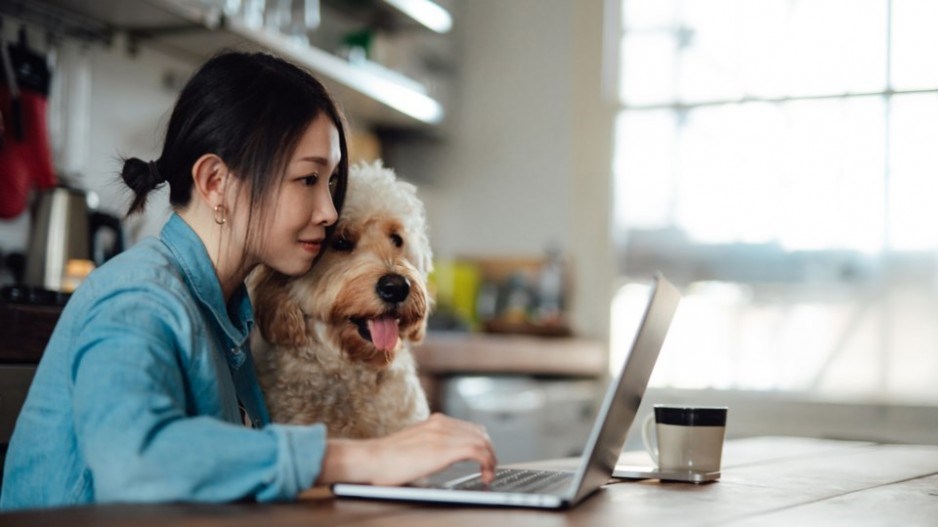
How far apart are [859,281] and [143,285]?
3.57m

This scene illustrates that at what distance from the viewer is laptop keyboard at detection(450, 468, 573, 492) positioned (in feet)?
3.65

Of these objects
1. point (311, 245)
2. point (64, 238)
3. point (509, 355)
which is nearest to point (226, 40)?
point (64, 238)

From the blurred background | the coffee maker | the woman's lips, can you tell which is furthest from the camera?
the blurred background

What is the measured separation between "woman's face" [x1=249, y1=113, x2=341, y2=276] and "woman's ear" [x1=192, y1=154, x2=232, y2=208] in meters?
0.07

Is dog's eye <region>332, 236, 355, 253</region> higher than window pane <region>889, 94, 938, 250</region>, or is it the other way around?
window pane <region>889, 94, 938, 250</region>

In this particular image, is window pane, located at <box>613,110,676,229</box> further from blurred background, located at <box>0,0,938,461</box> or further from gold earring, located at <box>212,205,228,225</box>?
gold earring, located at <box>212,205,228,225</box>

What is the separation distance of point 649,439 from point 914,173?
9.83 feet

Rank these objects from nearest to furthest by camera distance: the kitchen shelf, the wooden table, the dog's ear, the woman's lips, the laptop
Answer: the wooden table < the laptop < the woman's lips < the dog's ear < the kitchen shelf

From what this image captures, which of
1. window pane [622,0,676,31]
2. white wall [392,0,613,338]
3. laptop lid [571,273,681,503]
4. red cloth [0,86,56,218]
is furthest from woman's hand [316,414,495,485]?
window pane [622,0,676,31]

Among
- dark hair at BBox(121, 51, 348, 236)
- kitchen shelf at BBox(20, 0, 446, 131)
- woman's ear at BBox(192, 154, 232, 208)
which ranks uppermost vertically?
kitchen shelf at BBox(20, 0, 446, 131)

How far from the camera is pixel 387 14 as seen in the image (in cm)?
442

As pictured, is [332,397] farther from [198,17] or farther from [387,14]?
[387,14]

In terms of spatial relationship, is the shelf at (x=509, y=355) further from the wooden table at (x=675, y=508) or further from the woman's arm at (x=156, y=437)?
the woman's arm at (x=156, y=437)

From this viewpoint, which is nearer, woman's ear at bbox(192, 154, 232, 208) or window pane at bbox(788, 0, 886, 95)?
woman's ear at bbox(192, 154, 232, 208)
